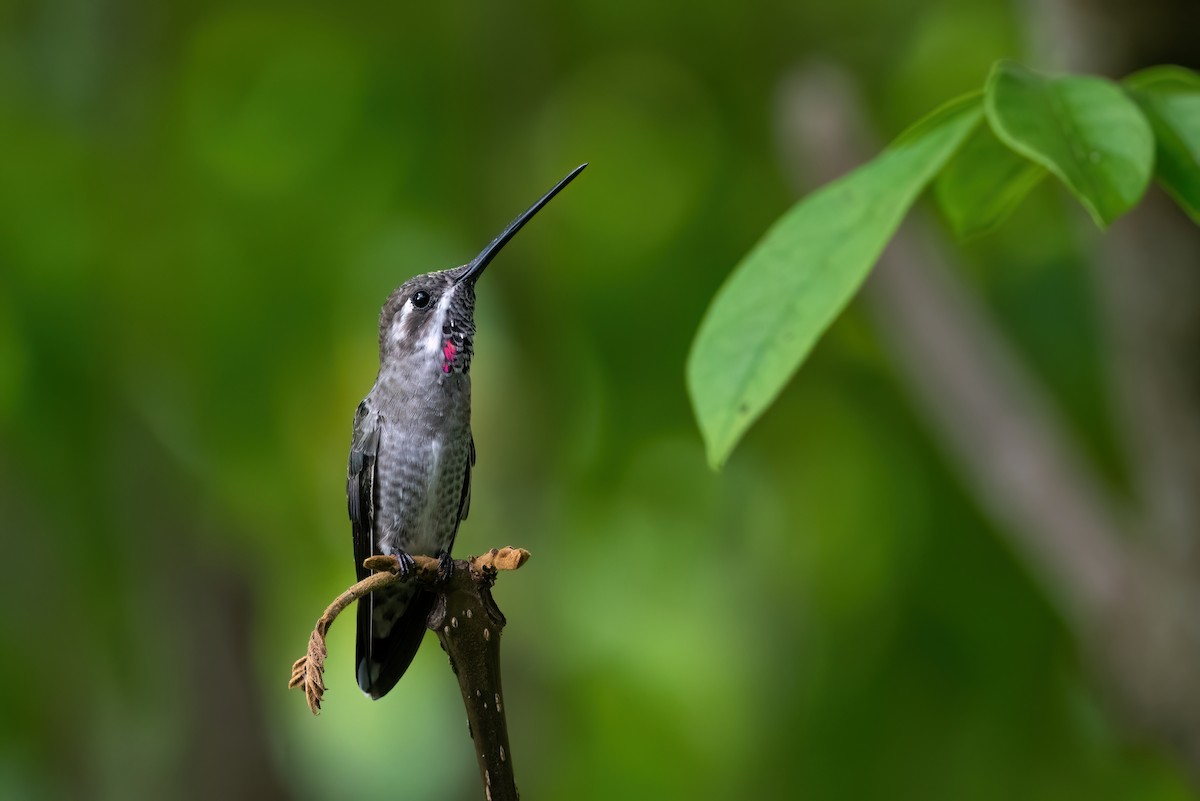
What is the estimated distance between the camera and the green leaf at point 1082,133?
1.43m

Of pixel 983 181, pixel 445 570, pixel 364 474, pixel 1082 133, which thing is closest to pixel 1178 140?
pixel 1082 133

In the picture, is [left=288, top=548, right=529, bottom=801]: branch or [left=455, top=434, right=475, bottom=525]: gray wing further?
[left=455, top=434, right=475, bottom=525]: gray wing

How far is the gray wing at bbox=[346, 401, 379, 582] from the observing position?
2574 millimetres

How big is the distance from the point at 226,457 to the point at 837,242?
2862mm

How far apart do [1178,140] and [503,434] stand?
10.00ft

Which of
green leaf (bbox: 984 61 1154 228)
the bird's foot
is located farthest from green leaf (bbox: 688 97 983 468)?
the bird's foot

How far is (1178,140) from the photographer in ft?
5.37

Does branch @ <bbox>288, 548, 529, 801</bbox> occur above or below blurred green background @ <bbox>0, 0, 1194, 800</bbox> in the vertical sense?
below

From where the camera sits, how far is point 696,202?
15.9 feet

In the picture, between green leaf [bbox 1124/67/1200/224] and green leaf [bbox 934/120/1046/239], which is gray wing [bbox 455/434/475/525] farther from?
green leaf [bbox 1124/67/1200/224]

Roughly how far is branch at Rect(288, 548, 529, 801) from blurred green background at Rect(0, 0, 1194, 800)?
278cm

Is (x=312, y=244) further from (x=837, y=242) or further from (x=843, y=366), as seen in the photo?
(x=837, y=242)

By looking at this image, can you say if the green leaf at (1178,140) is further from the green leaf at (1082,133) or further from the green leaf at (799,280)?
the green leaf at (799,280)

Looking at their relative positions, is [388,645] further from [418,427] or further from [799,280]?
[799,280]
